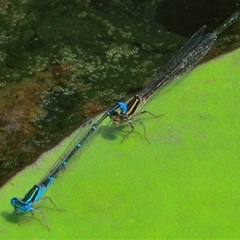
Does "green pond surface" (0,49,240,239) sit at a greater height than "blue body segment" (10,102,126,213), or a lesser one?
lesser

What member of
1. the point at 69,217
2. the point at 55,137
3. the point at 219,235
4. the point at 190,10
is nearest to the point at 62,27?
the point at 190,10

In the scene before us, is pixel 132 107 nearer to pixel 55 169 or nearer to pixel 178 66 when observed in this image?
pixel 178 66

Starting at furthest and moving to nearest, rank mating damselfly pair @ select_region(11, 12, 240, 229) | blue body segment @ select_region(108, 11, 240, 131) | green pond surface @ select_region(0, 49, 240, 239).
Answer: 1. blue body segment @ select_region(108, 11, 240, 131)
2. mating damselfly pair @ select_region(11, 12, 240, 229)
3. green pond surface @ select_region(0, 49, 240, 239)

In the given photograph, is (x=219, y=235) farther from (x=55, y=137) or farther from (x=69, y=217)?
(x=55, y=137)

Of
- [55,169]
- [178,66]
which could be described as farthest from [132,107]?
[55,169]

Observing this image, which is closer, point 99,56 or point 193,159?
point 193,159
